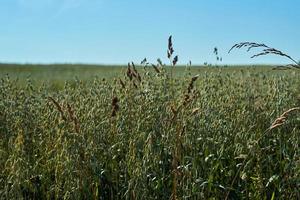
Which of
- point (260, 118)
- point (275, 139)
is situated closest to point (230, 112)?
point (260, 118)

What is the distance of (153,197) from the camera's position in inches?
118

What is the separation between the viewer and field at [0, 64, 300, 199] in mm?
2928

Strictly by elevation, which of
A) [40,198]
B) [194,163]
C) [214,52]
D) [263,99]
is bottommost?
[40,198]

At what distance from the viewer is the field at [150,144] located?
9.61 ft

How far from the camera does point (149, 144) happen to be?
9.14ft

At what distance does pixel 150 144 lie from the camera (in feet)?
9.18

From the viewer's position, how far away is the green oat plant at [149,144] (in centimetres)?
293

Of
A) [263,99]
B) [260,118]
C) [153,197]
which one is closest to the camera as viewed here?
[153,197]

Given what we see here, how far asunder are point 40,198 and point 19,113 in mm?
973

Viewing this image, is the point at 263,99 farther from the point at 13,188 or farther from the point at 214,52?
the point at 13,188

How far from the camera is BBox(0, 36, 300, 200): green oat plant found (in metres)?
2.93

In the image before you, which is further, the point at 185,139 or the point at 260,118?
the point at 260,118

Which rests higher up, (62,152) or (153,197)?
(62,152)

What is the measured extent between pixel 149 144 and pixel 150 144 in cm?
1
